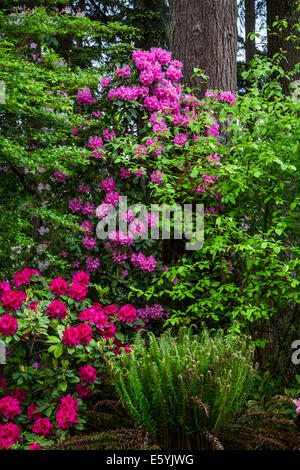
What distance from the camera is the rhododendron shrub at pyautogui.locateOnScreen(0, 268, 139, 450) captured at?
2.44 metres

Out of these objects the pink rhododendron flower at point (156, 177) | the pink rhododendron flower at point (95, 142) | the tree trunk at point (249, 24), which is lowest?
the pink rhododendron flower at point (156, 177)

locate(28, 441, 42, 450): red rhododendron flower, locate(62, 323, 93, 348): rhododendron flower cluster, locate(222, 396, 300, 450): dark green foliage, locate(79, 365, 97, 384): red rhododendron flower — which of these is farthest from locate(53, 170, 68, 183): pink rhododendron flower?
locate(222, 396, 300, 450): dark green foliage

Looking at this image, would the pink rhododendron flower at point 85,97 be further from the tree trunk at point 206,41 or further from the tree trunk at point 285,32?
the tree trunk at point 285,32

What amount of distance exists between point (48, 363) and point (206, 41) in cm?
313

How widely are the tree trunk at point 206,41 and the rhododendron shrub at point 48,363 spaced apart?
237 cm

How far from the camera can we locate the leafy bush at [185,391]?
7.51 ft

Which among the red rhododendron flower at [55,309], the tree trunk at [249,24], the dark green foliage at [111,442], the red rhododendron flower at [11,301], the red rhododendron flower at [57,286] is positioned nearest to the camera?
the dark green foliage at [111,442]

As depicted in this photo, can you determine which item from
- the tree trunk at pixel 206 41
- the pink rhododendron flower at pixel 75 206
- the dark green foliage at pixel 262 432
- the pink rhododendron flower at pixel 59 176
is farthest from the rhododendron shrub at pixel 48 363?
the tree trunk at pixel 206 41

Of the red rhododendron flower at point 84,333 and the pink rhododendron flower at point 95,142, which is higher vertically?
the pink rhododendron flower at point 95,142

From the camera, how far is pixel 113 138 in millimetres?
3672

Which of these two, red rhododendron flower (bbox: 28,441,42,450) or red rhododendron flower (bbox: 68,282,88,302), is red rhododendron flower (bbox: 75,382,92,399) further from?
red rhododendron flower (bbox: 68,282,88,302)

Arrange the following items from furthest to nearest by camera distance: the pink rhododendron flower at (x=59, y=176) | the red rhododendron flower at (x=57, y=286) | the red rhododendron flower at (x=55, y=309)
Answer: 1. the pink rhododendron flower at (x=59, y=176)
2. the red rhododendron flower at (x=57, y=286)
3. the red rhododendron flower at (x=55, y=309)

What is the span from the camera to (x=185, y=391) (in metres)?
2.26
